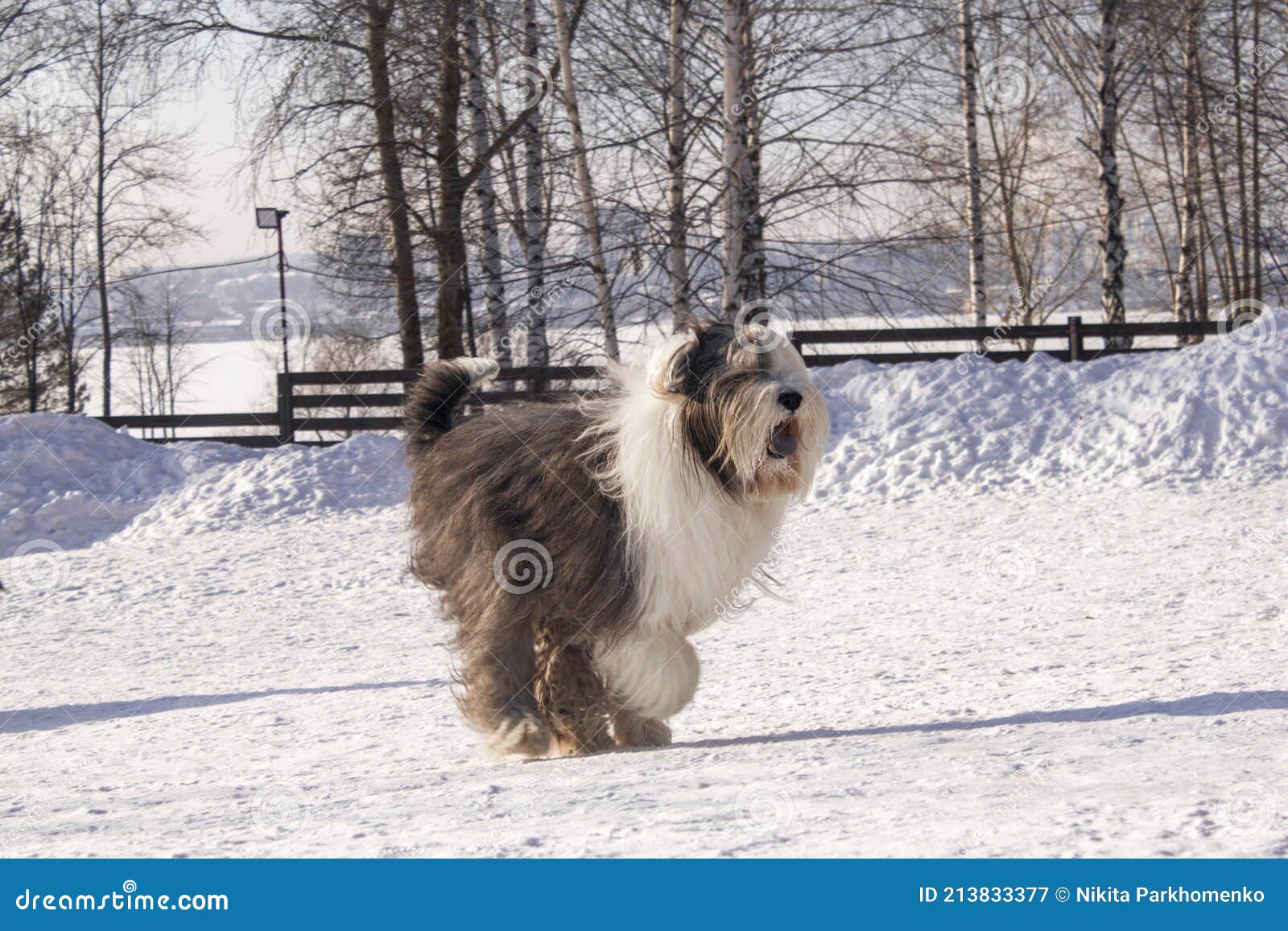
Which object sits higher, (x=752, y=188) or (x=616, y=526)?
(x=752, y=188)

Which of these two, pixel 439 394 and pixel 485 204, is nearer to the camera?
pixel 439 394

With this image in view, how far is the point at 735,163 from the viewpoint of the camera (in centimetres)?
1155

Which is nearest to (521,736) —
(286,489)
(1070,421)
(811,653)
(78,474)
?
(811,653)

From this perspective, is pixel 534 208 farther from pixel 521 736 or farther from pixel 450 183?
pixel 521 736

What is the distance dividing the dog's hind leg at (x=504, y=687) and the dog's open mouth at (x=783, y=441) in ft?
3.75

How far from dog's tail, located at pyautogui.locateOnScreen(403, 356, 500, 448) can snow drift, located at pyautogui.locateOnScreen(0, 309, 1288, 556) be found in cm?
562

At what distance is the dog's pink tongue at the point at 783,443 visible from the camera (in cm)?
392

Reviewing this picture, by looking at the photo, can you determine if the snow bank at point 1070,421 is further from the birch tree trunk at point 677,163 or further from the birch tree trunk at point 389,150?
the birch tree trunk at point 389,150

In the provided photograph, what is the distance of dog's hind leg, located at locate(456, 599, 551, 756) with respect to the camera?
4.46m

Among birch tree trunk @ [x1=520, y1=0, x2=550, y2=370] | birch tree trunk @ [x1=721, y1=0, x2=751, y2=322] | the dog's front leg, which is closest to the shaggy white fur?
the dog's front leg

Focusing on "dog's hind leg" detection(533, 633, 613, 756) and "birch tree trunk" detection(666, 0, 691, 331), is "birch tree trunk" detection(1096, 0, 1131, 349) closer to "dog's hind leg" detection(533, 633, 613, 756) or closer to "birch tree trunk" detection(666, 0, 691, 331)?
"birch tree trunk" detection(666, 0, 691, 331)

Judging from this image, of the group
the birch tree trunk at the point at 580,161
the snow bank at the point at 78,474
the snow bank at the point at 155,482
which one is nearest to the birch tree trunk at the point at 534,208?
the birch tree trunk at the point at 580,161

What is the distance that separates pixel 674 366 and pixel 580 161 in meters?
9.16

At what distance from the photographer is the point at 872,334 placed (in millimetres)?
13758
